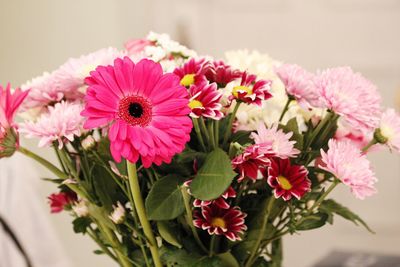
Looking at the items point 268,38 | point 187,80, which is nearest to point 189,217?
point 187,80

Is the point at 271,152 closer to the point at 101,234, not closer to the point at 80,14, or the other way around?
the point at 101,234

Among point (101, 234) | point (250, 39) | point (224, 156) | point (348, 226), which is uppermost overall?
point (224, 156)

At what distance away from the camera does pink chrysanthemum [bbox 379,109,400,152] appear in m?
0.57

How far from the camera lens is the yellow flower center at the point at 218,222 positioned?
1.78 feet

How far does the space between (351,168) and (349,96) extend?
0.23 feet

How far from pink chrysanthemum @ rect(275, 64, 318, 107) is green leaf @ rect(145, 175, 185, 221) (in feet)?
0.52

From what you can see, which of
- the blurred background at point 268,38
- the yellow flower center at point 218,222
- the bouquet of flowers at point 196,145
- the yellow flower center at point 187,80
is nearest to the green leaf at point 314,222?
the bouquet of flowers at point 196,145

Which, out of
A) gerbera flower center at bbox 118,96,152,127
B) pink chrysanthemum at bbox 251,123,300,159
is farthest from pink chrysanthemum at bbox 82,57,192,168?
pink chrysanthemum at bbox 251,123,300,159

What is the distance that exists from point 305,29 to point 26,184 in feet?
4.88

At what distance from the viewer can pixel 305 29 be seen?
2.27m

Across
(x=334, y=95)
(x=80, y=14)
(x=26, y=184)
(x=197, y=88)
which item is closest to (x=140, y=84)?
(x=197, y=88)

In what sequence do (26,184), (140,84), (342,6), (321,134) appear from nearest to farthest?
1. (140,84)
2. (321,134)
3. (26,184)
4. (342,6)

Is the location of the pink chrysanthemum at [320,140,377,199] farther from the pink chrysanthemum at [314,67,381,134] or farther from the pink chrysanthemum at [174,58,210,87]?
the pink chrysanthemum at [174,58,210,87]

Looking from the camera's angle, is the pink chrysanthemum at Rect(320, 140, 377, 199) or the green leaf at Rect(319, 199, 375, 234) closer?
the pink chrysanthemum at Rect(320, 140, 377, 199)
